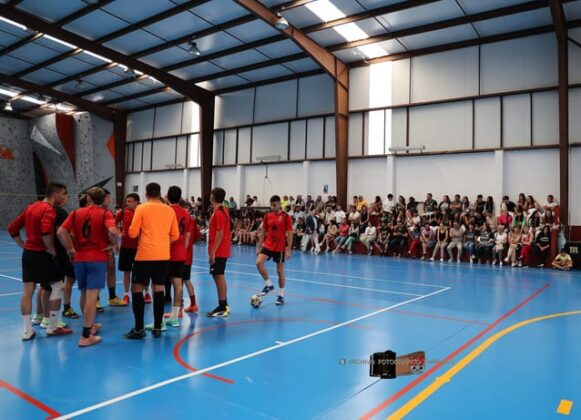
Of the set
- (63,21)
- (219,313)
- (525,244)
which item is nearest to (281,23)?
(63,21)

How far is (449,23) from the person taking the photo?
1697 centimetres

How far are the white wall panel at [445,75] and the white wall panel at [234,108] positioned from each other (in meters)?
9.88

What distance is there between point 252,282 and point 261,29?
1268 cm

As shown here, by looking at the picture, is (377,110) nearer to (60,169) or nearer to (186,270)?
(186,270)

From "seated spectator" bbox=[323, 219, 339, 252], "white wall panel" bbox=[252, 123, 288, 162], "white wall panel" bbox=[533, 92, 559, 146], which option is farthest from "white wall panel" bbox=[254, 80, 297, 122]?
"white wall panel" bbox=[533, 92, 559, 146]

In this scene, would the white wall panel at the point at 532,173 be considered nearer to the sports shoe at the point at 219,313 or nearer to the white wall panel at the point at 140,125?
the sports shoe at the point at 219,313

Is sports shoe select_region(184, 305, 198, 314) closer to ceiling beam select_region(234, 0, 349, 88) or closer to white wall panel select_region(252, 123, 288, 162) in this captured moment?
ceiling beam select_region(234, 0, 349, 88)

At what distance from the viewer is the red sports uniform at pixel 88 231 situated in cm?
514

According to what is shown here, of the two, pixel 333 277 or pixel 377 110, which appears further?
pixel 377 110

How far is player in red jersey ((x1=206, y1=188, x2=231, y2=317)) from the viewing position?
664cm

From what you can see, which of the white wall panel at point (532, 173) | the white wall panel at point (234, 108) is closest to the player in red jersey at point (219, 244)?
the white wall panel at point (532, 173)

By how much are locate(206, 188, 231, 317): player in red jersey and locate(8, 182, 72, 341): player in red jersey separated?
2.10 metres

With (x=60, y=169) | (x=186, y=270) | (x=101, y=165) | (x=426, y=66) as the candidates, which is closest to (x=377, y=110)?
(x=426, y=66)

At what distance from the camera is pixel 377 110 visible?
20.8 m
